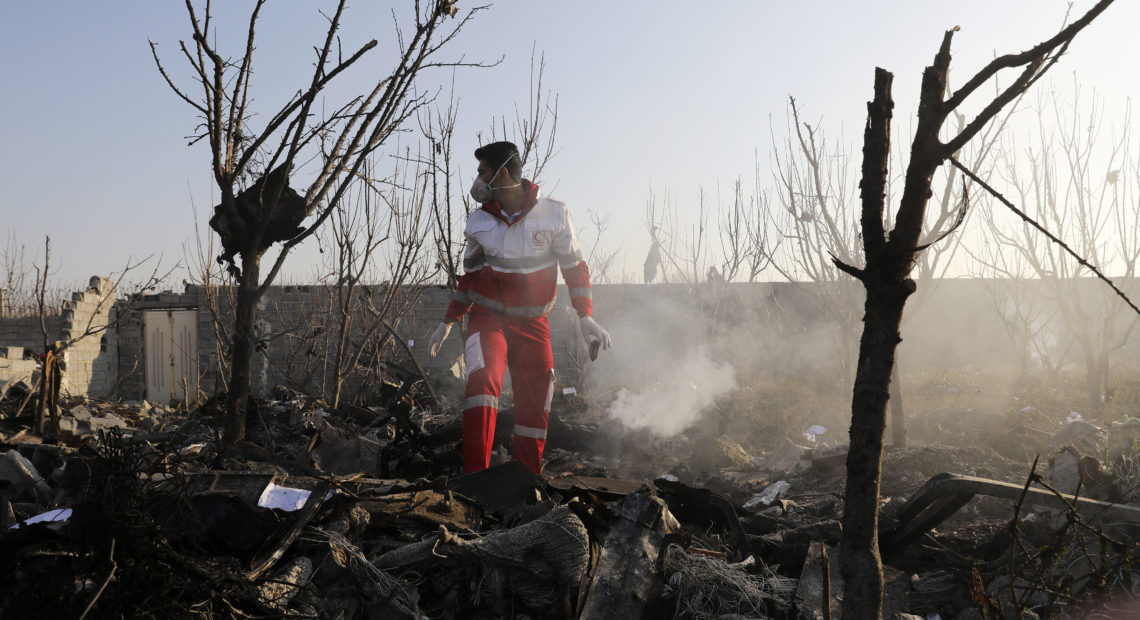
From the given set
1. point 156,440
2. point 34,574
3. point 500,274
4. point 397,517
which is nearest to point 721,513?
point 397,517

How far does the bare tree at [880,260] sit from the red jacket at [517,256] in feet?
8.54

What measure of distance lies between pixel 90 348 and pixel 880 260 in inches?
582

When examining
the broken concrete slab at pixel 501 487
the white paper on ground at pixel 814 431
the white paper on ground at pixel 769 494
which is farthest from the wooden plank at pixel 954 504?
the white paper on ground at pixel 814 431

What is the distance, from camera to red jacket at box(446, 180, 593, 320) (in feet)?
13.1

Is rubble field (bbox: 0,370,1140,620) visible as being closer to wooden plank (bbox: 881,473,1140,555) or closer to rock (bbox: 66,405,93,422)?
wooden plank (bbox: 881,473,1140,555)

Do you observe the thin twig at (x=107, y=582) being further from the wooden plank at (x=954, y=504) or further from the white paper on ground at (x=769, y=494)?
the white paper on ground at (x=769, y=494)

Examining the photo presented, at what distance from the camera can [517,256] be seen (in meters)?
4.02

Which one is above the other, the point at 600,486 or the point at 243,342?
the point at 243,342

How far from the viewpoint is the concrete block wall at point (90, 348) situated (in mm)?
12180

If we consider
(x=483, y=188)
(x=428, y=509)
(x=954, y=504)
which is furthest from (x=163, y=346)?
(x=954, y=504)

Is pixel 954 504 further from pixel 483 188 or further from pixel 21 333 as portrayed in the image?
pixel 21 333

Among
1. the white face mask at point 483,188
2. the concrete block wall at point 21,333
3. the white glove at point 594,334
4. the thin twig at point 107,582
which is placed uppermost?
the white face mask at point 483,188

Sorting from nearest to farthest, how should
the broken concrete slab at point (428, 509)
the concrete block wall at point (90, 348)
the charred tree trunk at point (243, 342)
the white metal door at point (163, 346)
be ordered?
the broken concrete slab at point (428, 509) → the charred tree trunk at point (243, 342) → the concrete block wall at point (90, 348) → the white metal door at point (163, 346)

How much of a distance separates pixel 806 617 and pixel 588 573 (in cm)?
70
